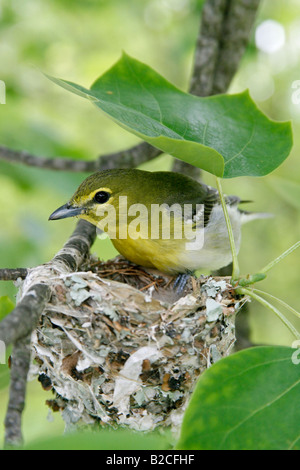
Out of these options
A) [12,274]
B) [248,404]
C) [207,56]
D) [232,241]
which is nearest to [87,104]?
[207,56]

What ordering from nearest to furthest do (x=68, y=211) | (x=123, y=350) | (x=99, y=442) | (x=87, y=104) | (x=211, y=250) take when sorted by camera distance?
(x=99, y=442) < (x=123, y=350) < (x=68, y=211) < (x=211, y=250) < (x=87, y=104)

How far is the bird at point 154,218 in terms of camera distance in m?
3.48

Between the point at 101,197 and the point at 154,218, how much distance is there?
42 centimetres

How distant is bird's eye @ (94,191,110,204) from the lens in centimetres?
346

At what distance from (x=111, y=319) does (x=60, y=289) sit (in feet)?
1.07

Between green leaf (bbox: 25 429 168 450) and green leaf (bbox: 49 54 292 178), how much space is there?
126 cm

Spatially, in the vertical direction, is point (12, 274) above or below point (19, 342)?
above

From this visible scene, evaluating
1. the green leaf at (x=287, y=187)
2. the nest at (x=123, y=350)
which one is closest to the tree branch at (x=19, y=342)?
the nest at (x=123, y=350)

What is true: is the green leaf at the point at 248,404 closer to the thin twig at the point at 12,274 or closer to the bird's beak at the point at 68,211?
the thin twig at the point at 12,274

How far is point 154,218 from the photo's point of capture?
12.0ft

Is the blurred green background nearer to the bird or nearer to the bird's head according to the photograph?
the bird

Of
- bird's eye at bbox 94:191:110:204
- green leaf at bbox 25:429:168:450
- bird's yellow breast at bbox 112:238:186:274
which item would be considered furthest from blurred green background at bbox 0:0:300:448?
green leaf at bbox 25:429:168:450

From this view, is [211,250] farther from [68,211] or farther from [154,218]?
[68,211]

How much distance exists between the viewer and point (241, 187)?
25.6 ft
